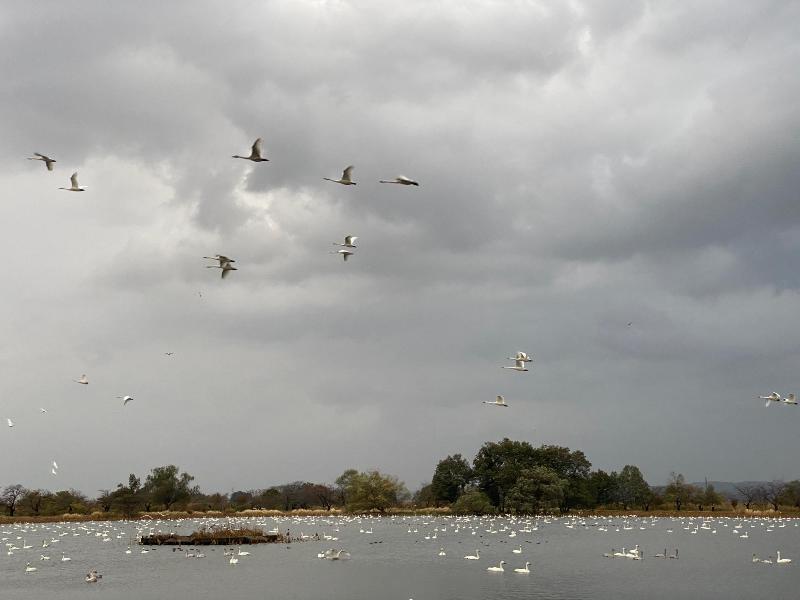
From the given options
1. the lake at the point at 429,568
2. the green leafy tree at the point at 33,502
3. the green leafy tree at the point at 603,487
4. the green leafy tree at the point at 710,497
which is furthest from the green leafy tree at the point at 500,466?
the green leafy tree at the point at 33,502

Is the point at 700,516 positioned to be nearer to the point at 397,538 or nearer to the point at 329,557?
the point at 397,538

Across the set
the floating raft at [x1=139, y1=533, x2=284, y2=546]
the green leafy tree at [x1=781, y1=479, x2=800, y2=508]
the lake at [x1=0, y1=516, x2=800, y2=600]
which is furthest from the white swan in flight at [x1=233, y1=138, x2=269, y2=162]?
the green leafy tree at [x1=781, y1=479, x2=800, y2=508]

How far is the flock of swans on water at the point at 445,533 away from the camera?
63875 mm

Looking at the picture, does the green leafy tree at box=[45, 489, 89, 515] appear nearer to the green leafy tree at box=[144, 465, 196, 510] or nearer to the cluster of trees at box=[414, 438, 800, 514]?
the green leafy tree at box=[144, 465, 196, 510]

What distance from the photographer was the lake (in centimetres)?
4684

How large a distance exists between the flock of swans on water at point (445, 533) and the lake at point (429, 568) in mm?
396

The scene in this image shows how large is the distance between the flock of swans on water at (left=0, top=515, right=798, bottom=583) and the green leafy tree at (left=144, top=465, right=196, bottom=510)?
57.1 feet

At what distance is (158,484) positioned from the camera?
14525 cm

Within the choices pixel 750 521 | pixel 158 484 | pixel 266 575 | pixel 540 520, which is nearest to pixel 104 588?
pixel 266 575

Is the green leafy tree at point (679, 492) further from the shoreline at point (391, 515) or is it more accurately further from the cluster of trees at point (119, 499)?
the cluster of trees at point (119, 499)

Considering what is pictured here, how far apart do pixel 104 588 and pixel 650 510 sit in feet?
339

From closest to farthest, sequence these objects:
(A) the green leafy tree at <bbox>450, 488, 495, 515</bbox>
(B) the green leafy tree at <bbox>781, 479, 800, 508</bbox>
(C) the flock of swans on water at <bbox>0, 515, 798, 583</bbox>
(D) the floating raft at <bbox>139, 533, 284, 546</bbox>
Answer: (C) the flock of swans on water at <bbox>0, 515, 798, 583</bbox> → (D) the floating raft at <bbox>139, 533, 284, 546</bbox> → (A) the green leafy tree at <bbox>450, 488, 495, 515</bbox> → (B) the green leafy tree at <bbox>781, 479, 800, 508</bbox>

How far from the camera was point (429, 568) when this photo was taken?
57.1 meters

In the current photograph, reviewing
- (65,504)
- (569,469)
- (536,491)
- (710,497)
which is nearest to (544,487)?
(536,491)
